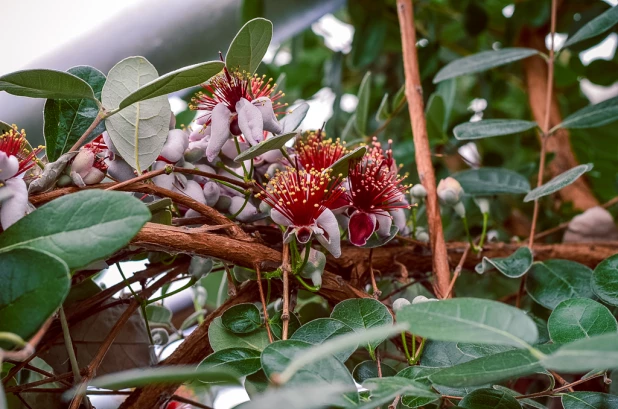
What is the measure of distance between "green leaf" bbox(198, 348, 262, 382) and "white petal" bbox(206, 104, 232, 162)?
169 millimetres

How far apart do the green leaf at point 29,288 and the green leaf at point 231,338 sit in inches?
6.4

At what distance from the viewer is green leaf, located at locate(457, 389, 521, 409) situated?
0.43m

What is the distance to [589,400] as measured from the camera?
45 cm

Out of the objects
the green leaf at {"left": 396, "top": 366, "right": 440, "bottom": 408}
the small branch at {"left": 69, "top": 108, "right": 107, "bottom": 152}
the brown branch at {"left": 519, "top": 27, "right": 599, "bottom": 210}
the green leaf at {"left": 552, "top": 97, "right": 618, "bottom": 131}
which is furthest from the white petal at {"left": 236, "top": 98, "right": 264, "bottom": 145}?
the brown branch at {"left": 519, "top": 27, "right": 599, "bottom": 210}

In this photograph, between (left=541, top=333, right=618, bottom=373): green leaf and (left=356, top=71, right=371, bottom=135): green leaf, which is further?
(left=356, top=71, right=371, bottom=135): green leaf

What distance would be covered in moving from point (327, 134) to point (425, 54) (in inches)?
11.1

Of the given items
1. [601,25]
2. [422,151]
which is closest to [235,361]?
[422,151]

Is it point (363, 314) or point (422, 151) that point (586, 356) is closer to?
point (363, 314)

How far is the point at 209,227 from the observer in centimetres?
49

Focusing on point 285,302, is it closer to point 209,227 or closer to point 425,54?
point 209,227

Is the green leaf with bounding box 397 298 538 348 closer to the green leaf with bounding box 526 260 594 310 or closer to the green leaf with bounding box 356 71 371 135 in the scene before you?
the green leaf with bounding box 526 260 594 310

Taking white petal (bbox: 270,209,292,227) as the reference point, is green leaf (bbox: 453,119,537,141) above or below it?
above

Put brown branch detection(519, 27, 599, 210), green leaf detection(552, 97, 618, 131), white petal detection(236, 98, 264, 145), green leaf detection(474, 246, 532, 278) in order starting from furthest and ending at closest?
brown branch detection(519, 27, 599, 210)
green leaf detection(552, 97, 618, 131)
green leaf detection(474, 246, 532, 278)
white petal detection(236, 98, 264, 145)

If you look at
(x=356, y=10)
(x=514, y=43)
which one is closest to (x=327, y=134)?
(x=356, y=10)
